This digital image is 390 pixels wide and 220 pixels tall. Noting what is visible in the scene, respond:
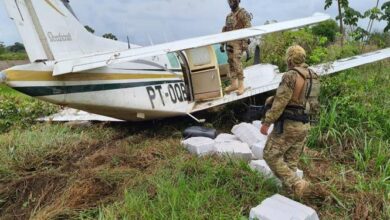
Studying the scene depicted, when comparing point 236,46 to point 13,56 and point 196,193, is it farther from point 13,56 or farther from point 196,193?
point 13,56

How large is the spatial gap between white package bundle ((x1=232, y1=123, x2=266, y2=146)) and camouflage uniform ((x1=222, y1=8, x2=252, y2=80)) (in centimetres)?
181

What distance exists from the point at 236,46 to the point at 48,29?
3.57 metres

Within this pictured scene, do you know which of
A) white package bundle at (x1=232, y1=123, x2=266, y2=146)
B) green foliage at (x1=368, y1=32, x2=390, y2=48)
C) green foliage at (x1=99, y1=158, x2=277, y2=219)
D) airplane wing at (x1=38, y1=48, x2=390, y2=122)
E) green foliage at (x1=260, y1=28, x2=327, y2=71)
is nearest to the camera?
green foliage at (x1=99, y1=158, x2=277, y2=219)

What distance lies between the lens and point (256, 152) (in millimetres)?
5551

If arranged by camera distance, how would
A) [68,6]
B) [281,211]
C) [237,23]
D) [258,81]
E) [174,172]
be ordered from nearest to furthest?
[281,211]
[174,172]
[68,6]
[237,23]
[258,81]

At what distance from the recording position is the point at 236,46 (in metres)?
7.86

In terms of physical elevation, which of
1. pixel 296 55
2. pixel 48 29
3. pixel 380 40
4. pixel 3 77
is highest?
pixel 48 29

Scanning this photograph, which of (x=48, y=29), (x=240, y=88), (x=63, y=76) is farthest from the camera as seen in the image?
(x=240, y=88)

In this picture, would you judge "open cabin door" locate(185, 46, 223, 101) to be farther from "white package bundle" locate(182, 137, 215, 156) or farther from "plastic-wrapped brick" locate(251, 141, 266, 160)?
"plastic-wrapped brick" locate(251, 141, 266, 160)

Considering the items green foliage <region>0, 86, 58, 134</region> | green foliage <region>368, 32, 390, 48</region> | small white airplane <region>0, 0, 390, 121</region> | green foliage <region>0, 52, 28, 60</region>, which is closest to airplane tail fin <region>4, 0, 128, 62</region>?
small white airplane <region>0, 0, 390, 121</region>

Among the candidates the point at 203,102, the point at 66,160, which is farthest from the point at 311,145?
the point at 66,160

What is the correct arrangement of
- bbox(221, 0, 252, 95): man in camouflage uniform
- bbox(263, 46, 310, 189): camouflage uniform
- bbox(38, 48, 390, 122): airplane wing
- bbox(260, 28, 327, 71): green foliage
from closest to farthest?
bbox(263, 46, 310, 189): camouflage uniform
bbox(38, 48, 390, 122): airplane wing
bbox(221, 0, 252, 95): man in camouflage uniform
bbox(260, 28, 327, 71): green foliage

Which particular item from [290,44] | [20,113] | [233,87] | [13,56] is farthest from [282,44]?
[13,56]

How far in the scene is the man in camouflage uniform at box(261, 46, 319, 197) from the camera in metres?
4.17
